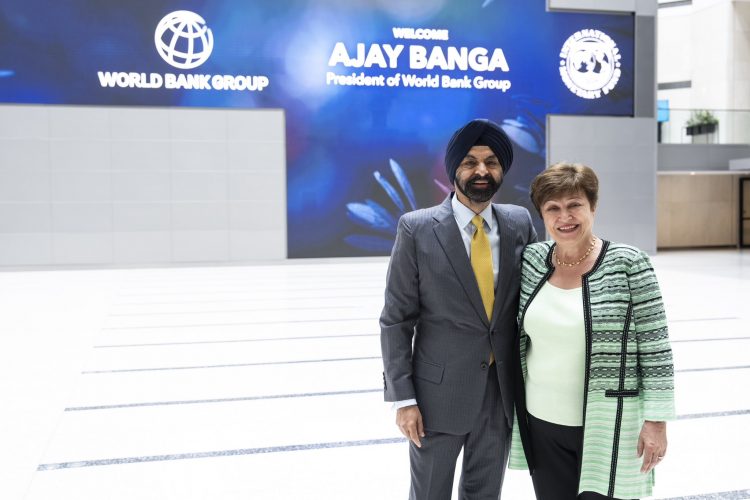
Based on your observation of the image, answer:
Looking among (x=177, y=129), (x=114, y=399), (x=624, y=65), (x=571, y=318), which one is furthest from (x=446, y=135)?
(x=571, y=318)

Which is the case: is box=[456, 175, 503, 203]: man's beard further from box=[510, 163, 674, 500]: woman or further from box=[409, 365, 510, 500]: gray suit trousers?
box=[409, 365, 510, 500]: gray suit trousers

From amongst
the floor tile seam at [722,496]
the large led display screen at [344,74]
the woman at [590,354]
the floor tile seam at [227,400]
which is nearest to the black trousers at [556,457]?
the woman at [590,354]

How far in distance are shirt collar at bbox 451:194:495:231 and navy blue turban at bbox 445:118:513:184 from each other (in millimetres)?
101

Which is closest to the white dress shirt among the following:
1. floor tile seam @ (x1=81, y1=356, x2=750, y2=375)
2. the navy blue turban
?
the navy blue turban

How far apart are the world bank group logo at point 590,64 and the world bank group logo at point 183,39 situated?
7277 millimetres

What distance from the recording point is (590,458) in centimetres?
155

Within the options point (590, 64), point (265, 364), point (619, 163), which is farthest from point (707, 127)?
point (265, 364)

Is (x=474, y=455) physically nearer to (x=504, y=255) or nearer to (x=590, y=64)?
(x=504, y=255)

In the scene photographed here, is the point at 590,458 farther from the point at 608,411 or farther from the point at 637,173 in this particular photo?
the point at 637,173

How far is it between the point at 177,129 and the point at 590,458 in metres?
11.1

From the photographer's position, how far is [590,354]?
1.51 meters

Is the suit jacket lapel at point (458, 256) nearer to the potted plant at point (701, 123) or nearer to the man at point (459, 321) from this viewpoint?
the man at point (459, 321)

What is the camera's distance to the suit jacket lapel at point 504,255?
1633 millimetres

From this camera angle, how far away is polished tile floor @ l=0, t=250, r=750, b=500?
2572mm
